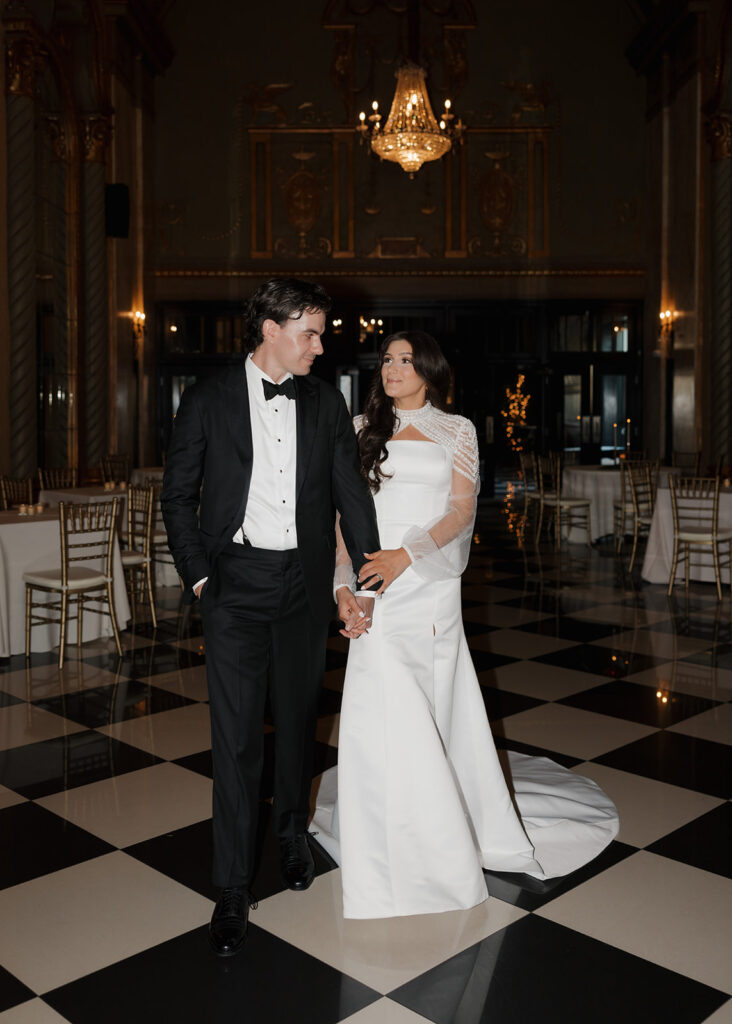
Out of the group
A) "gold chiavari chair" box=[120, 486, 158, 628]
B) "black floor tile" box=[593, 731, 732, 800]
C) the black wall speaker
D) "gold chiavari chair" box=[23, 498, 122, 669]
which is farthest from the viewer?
the black wall speaker

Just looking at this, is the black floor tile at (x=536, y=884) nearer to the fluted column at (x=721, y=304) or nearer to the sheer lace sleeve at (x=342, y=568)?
the sheer lace sleeve at (x=342, y=568)

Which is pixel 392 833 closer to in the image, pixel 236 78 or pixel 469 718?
pixel 469 718

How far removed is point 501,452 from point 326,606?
13.6m

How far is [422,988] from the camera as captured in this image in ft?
7.44

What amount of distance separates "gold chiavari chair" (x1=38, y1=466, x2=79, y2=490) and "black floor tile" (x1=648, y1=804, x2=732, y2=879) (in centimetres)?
742

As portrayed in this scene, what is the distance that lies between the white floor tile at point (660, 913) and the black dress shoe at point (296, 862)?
0.66m

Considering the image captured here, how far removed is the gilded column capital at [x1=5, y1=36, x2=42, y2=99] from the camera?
8.93 meters

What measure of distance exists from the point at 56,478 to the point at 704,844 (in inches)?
312

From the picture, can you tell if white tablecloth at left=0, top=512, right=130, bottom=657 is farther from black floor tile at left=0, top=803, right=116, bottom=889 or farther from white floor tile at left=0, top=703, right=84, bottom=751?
black floor tile at left=0, top=803, right=116, bottom=889

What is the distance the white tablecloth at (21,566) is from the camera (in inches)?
225

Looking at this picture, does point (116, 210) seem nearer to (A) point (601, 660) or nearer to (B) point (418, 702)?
(A) point (601, 660)

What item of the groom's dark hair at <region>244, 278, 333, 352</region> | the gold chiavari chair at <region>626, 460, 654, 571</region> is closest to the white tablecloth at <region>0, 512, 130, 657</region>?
the groom's dark hair at <region>244, 278, 333, 352</region>

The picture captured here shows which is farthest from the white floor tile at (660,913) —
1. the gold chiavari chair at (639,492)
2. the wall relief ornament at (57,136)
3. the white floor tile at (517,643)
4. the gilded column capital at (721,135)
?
the gilded column capital at (721,135)

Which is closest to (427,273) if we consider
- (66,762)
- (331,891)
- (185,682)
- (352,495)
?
(185,682)
